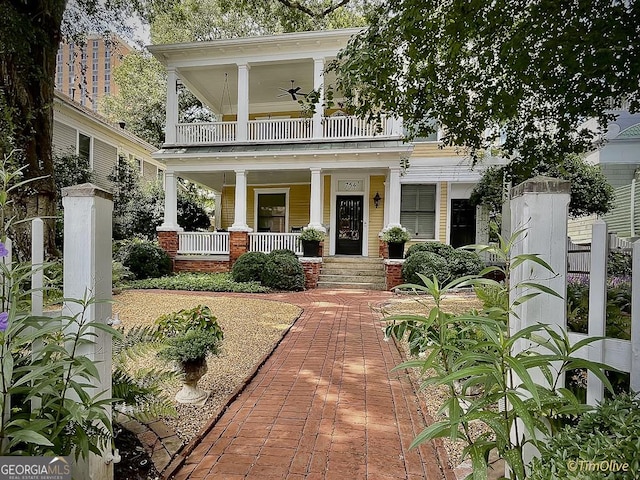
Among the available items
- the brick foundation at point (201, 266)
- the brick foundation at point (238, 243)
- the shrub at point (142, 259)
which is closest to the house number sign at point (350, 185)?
the brick foundation at point (238, 243)

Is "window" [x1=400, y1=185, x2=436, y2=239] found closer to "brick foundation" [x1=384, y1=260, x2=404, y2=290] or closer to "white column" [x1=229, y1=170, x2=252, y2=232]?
"brick foundation" [x1=384, y1=260, x2=404, y2=290]

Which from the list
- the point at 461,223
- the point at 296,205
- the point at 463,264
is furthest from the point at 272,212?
the point at 463,264

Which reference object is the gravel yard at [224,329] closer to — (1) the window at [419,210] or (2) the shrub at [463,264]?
(2) the shrub at [463,264]

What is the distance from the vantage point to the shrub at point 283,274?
32.2 feet

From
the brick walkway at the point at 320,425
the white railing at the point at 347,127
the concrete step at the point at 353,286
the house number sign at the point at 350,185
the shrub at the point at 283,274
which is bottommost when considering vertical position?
the concrete step at the point at 353,286

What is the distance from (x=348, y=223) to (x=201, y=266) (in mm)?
5102

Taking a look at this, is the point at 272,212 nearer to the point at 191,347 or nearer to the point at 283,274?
the point at 283,274

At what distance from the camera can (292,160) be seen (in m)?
11.2

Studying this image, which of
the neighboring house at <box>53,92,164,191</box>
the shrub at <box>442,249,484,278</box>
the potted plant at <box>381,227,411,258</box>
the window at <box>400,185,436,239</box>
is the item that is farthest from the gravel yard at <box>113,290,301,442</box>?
the neighboring house at <box>53,92,164,191</box>

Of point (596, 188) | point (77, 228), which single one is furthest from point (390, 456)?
point (596, 188)

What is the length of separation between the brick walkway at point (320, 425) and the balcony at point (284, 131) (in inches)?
317

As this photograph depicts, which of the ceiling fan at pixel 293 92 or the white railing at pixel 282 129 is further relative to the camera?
the ceiling fan at pixel 293 92

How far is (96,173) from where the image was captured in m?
15.8

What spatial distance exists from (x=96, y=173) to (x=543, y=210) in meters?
17.8
